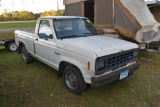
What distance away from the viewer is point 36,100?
364 cm

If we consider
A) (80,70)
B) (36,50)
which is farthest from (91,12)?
(80,70)

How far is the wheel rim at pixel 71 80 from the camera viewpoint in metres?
3.74

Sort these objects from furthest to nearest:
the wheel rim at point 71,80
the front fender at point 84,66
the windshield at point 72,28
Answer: the windshield at point 72,28, the wheel rim at point 71,80, the front fender at point 84,66

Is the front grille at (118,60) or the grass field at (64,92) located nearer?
the front grille at (118,60)

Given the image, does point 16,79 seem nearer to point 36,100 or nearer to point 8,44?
point 36,100

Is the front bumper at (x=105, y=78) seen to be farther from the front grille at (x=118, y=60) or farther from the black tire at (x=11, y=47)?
the black tire at (x=11, y=47)

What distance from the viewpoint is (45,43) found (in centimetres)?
445

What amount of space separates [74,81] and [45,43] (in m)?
1.50

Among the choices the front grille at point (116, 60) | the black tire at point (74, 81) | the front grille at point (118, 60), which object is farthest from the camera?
the black tire at point (74, 81)

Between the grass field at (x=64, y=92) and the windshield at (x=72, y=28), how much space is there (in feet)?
4.91

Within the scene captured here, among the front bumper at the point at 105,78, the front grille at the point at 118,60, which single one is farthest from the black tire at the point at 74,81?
the front grille at the point at 118,60

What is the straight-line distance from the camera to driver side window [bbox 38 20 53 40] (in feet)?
13.8

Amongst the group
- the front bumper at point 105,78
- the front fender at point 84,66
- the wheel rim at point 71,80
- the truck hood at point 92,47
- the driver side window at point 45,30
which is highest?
the driver side window at point 45,30

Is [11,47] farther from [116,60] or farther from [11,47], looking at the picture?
[116,60]
